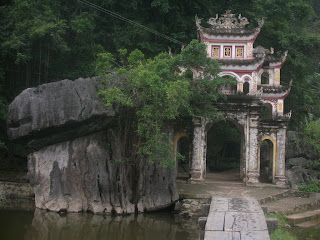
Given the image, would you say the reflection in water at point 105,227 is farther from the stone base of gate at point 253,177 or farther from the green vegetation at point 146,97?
the stone base of gate at point 253,177

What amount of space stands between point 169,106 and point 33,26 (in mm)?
9679

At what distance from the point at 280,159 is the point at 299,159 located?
321cm

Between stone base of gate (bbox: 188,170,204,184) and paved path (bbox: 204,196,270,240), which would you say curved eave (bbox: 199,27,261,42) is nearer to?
stone base of gate (bbox: 188,170,204,184)

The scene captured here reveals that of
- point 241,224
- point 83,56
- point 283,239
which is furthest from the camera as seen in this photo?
point 83,56

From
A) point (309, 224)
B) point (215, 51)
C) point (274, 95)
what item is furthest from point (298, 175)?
point (215, 51)

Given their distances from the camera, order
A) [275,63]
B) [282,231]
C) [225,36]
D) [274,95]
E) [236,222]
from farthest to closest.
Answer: [275,63]
[274,95]
[225,36]
[282,231]
[236,222]

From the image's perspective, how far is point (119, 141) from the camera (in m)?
14.4

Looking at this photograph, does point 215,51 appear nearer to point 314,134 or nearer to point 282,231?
point 314,134

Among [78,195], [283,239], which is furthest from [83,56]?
[283,239]

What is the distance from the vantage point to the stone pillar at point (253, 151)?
18.7 metres

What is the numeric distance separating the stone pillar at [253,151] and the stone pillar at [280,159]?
1.42 meters

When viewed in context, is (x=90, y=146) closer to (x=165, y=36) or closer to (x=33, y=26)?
Answer: (x=33, y=26)

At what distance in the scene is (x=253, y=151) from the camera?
1884 cm

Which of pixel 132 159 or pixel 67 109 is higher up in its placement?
pixel 67 109
